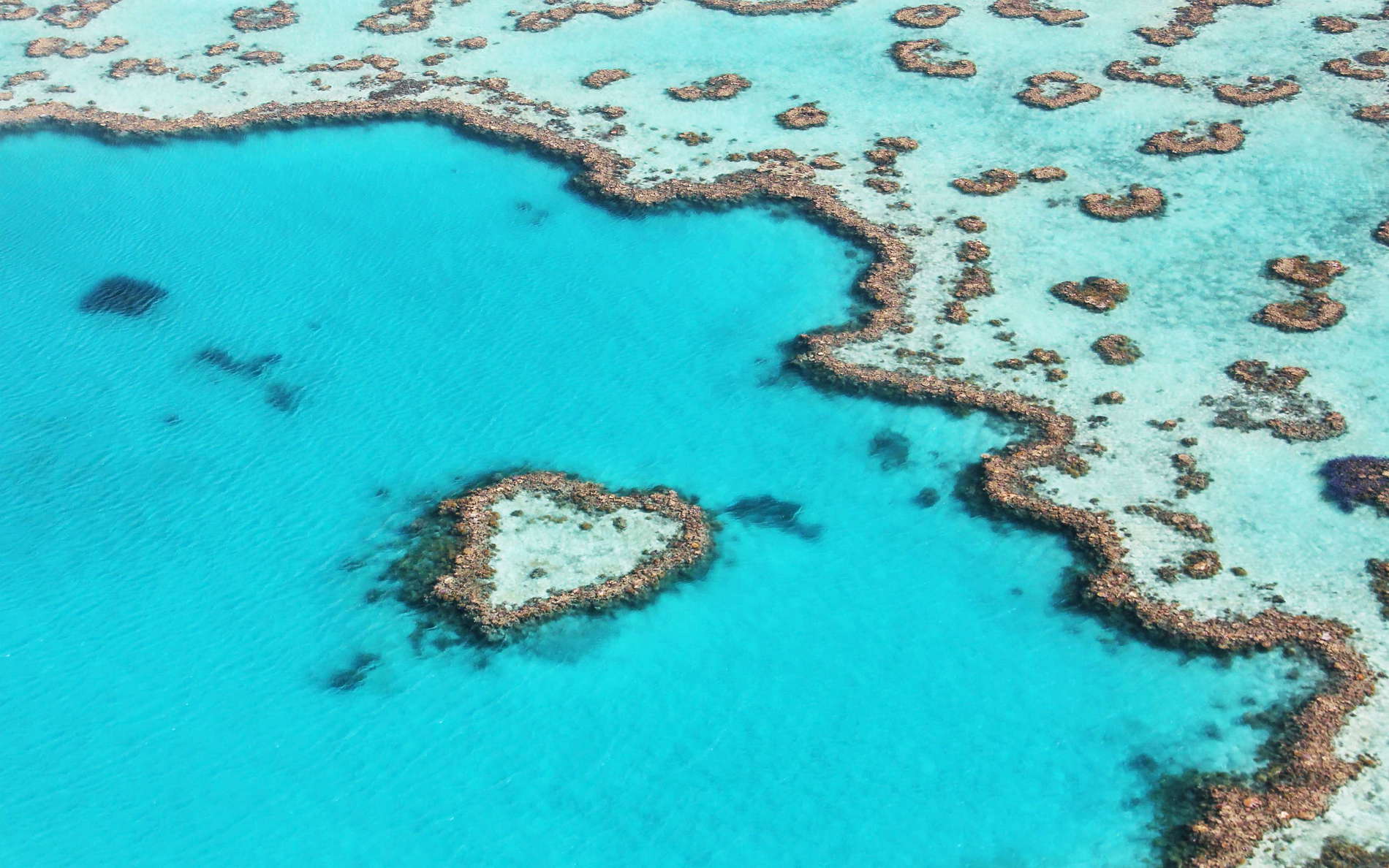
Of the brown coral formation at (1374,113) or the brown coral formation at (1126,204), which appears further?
the brown coral formation at (1374,113)

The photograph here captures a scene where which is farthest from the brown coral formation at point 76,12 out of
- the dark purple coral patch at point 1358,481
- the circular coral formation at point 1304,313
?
the dark purple coral patch at point 1358,481

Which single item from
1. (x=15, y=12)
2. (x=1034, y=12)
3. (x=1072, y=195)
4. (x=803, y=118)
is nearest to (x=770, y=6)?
(x=803, y=118)

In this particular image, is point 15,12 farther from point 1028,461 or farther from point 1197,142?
point 1197,142

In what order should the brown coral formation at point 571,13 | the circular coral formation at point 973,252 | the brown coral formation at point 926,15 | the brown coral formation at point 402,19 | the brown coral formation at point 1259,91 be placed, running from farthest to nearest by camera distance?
the brown coral formation at point 402,19, the brown coral formation at point 571,13, the brown coral formation at point 926,15, the brown coral formation at point 1259,91, the circular coral formation at point 973,252

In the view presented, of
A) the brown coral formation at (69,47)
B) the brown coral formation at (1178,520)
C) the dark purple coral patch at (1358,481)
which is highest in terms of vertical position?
the brown coral formation at (69,47)

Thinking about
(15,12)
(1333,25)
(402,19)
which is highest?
(1333,25)

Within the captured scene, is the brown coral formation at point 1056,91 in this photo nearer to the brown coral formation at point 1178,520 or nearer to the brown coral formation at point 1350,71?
the brown coral formation at point 1350,71

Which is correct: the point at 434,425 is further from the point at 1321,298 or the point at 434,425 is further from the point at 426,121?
the point at 1321,298

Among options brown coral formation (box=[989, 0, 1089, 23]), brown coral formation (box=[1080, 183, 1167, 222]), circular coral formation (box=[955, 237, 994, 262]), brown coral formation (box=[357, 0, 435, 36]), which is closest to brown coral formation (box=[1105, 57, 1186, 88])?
brown coral formation (box=[989, 0, 1089, 23])
